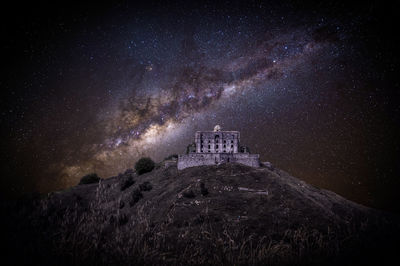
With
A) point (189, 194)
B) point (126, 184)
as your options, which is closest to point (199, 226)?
point (189, 194)

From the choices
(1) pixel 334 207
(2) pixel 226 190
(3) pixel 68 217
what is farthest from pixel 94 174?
(3) pixel 68 217

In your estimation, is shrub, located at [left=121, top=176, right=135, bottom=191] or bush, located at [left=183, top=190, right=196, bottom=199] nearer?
bush, located at [left=183, top=190, right=196, bottom=199]

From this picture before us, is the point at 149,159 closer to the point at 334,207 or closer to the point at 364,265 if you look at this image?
the point at 334,207

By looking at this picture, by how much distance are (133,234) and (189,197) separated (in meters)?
41.6

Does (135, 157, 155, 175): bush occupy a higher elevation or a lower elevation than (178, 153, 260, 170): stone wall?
lower

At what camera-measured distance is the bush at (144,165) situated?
251 feet

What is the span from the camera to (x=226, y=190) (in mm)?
48000

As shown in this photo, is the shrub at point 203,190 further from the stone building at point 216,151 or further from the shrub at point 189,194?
the stone building at point 216,151

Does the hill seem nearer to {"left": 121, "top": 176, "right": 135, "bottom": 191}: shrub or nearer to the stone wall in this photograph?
{"left": 121, "top": 176, "right": 135, "bottom": 191}: shrub

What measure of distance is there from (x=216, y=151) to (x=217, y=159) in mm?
8104

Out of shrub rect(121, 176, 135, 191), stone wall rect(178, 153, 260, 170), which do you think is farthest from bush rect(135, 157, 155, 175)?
stone wall rect(178, 153, 260, 170)

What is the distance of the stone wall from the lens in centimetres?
6134

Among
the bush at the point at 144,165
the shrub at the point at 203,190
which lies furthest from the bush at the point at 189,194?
the bush at the point at 144,165

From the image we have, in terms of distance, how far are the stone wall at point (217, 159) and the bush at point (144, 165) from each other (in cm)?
1955
